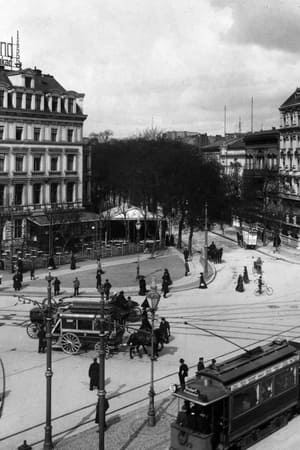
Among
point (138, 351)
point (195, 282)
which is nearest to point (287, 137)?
point (195, 282)

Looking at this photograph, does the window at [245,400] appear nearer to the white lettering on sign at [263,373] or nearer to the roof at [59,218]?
the white lettering on sign at [263,373]

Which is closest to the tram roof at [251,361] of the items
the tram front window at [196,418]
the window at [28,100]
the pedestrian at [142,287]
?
the tram front window at [196,418]

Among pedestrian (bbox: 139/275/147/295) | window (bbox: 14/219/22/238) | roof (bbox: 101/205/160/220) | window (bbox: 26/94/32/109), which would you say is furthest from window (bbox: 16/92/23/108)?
pedestrian (bbox: 139/275/147/295)

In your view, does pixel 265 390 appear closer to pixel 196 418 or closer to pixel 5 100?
pixel 196 418

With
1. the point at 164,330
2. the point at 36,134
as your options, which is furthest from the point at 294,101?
the point at 164,330

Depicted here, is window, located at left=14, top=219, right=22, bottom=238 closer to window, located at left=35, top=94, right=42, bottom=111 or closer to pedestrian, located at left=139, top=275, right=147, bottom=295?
window, located at left=35, top=94, right=42, bottom=111
